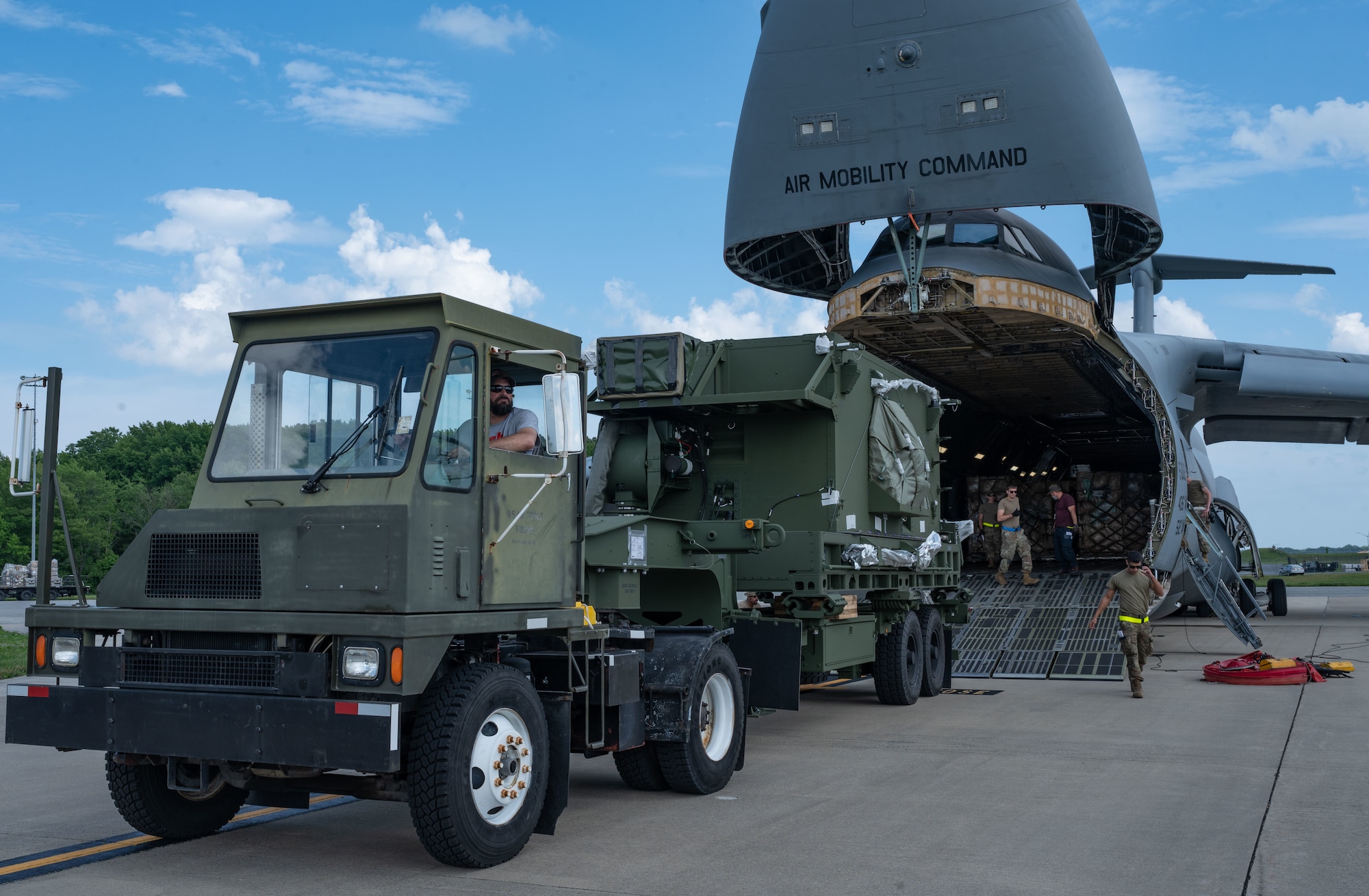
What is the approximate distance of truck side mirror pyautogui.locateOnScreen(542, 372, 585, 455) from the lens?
5754 mm

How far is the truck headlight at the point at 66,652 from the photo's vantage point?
6.11 metres

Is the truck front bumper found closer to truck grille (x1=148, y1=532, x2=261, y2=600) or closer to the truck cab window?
truck grille (x1=148, y1=532, x2=261, y2=600)

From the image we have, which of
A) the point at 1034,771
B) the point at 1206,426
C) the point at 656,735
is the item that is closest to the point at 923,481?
the point at 1034,771

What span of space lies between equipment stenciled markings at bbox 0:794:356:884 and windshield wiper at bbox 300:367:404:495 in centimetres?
170

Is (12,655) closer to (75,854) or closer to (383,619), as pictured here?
(75,854)

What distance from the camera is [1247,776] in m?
8.48

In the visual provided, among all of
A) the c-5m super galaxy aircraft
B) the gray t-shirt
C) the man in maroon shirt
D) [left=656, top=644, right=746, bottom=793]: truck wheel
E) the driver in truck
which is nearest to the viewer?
the gray t-shirt

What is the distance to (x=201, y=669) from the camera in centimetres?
579

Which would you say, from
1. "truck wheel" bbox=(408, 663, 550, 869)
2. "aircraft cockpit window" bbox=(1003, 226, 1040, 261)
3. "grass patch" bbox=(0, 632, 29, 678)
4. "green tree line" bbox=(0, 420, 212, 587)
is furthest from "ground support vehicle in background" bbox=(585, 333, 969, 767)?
"green tree line" bbox=(0, 420, 212, 587)

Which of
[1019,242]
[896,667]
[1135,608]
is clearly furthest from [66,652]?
[1019,242]

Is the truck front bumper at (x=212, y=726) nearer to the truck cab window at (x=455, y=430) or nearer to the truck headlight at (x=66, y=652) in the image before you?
the truck headlight at (x=66, y=652)

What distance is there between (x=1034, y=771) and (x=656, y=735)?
10.1 ft

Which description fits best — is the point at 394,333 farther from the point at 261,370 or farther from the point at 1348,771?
the point at 1348,771

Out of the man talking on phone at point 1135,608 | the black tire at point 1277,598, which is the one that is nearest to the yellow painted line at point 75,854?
the man talking on phone at point 1135,608
